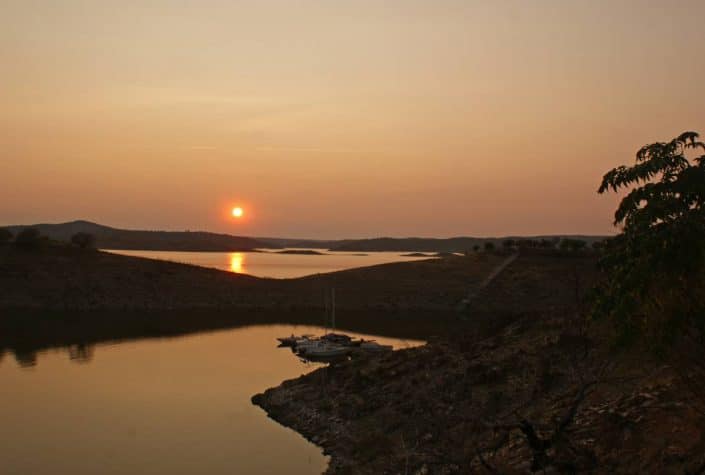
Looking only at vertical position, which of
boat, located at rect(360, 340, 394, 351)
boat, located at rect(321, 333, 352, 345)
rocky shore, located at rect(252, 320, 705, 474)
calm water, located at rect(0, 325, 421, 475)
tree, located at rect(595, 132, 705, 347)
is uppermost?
tree, located at rect(595, 132, 705, 347)

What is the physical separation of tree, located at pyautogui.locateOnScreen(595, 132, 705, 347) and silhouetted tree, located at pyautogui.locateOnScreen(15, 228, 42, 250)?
4014 inches

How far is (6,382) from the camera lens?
41.3m

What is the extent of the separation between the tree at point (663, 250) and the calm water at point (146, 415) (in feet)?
54.8

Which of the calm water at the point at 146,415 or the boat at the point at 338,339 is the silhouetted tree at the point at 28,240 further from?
the boat at the point at 338,339

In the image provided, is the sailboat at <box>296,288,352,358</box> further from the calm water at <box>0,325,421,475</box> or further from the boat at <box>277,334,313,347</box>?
the boat at <box>277,334,313,347</box>

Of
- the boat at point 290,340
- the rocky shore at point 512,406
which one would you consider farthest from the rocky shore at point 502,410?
the boat at point 290,340

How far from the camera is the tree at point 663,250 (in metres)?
10.6

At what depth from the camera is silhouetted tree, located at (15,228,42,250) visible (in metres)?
98.7

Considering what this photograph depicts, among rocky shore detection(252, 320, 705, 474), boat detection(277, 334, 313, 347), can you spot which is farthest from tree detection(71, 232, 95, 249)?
rocky shore detection(252, 320, 705, 474)

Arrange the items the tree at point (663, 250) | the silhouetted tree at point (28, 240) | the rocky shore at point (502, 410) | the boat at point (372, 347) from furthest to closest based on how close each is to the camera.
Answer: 1. the silhouetted tree at point (28, 240)
2. the boat at point (372, 347)
3. the rocky shore at point (502, 410)
4. the tree at point (663, 250)

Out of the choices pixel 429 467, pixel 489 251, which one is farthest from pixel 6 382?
pixel 489 251

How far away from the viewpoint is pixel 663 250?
34.9 ft

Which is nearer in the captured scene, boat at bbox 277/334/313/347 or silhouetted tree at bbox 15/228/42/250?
boat at bbox 277/334/313/347

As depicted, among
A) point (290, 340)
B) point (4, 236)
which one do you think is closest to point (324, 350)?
point (290, 340)
